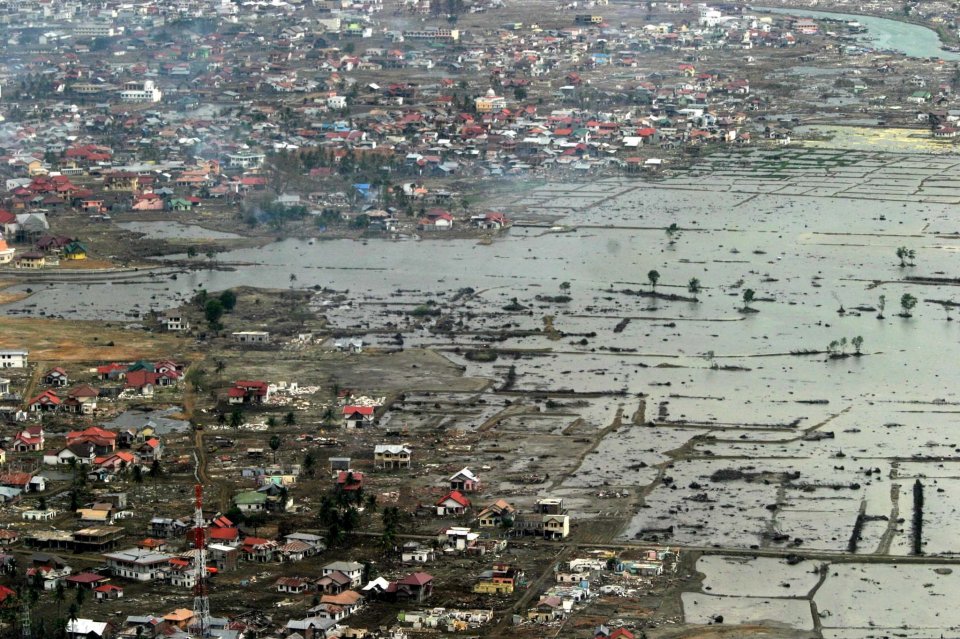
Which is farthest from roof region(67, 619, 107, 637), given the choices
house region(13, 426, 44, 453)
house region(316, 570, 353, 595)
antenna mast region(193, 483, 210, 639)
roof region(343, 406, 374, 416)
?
roof region(343, 406, 374, 416)

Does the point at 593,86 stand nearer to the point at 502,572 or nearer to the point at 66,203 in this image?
the point at 66,203

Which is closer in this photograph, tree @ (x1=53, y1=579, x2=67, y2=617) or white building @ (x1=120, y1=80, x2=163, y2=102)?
tree @ (x1=53, y1=579, x2=67, y2=617)

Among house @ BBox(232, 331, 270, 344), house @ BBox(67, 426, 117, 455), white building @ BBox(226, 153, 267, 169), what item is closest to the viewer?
house @ BBox(67, 426, 117, 455)

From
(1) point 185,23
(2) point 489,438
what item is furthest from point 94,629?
(1) point 185,23

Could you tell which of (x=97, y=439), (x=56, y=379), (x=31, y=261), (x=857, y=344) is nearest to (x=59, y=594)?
(x=97, y=439)

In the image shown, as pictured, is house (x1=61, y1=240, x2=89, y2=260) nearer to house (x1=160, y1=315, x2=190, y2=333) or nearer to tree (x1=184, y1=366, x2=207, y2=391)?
house (x1=160, y1=315, x2=190, y2=333)

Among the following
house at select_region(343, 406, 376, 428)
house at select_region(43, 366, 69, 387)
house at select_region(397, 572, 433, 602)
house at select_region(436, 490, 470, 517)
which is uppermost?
house at select_region(397, 572, 433, 602)

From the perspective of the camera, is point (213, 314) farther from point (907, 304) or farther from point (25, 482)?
point (907, 304)
